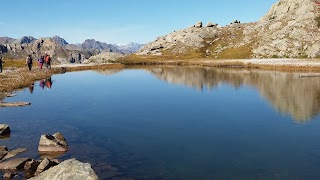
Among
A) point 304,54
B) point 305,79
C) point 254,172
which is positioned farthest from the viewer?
point 304,54

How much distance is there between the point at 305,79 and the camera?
68.7 meters

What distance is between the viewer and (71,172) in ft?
53.3

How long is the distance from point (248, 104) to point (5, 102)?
33.0m

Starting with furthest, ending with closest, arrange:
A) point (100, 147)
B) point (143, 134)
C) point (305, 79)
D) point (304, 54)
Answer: point (304, 54)
point (305, 79)
point (143, 134)
point (100, 147)

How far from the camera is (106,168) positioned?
71.9 feet

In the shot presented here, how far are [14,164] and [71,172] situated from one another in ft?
24.8

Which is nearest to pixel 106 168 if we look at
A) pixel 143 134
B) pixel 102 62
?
pixel 143 134

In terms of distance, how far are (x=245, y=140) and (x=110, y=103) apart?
963 inches

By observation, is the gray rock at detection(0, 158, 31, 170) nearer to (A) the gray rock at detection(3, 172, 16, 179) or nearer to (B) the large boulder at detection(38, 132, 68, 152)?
(A) the gray rock at detection(3, 172, 16, 179)

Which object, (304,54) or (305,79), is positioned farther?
(304,54)

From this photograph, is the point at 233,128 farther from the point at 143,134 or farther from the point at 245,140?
the point at 143,134

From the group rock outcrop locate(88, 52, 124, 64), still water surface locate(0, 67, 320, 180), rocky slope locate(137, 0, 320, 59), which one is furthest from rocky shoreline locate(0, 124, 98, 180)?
rock outcrop locate(88, 52, 124, 64)

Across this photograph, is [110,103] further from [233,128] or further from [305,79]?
[305,79]

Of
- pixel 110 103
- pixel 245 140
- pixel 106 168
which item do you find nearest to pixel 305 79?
pixel 110 103
